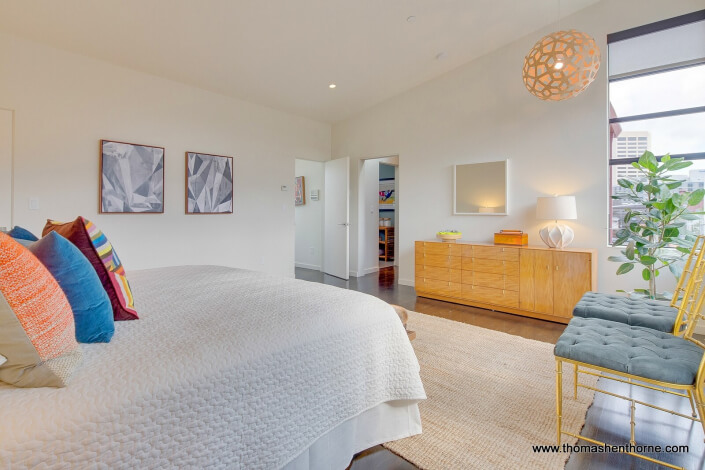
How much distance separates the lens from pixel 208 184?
446 cm

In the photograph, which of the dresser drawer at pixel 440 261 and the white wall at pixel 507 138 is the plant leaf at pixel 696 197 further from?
the dresser drawer at pixel 440 261

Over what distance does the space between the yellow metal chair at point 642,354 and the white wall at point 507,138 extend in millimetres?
2257

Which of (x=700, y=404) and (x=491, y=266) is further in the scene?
(x=491, y=266)

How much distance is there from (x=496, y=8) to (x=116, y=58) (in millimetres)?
3848

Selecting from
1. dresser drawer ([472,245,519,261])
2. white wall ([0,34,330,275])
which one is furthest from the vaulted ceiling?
dresser drawer ([472,245,519,261])

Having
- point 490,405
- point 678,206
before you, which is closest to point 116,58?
point 490,405

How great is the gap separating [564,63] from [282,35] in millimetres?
2530

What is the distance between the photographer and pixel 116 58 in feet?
11.7

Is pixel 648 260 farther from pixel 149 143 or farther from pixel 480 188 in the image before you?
pixel 149 143

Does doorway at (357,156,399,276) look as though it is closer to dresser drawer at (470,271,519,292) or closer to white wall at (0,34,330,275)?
white wall at (0,34,330,275)

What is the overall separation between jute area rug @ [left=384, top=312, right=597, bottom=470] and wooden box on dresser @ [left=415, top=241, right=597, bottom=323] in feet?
2.58

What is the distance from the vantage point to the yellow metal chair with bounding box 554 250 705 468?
1323 millimetres

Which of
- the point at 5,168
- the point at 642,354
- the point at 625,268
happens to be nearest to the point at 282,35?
the point at 5,168

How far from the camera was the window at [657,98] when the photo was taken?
323cm
